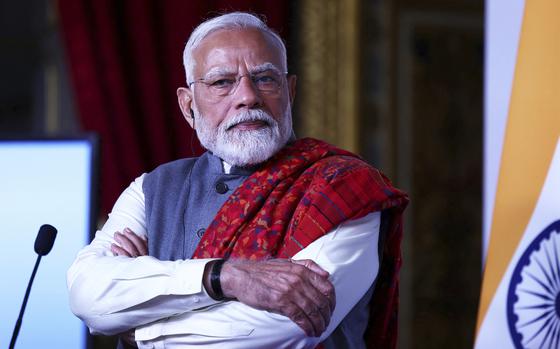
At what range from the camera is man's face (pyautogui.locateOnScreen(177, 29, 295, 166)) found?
2.38 metres

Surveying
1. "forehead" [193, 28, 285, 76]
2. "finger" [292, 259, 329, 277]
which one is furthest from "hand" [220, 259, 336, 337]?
"forehead" [193, 28, 285, 76]

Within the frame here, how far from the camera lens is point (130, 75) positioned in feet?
15.4

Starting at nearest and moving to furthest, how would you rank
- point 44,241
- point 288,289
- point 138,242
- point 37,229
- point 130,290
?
point 288,289
point 130,290
point 44,241
point 138,242
point 37,229

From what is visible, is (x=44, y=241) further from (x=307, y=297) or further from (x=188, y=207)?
(x=307, y=297)

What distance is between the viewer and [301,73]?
495 cm

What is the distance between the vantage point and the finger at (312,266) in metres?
2.08

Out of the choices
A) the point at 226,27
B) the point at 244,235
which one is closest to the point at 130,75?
the point at 226,27

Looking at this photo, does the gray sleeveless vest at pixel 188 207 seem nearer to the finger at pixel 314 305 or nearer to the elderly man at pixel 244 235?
the elderly man at pixel 244 235

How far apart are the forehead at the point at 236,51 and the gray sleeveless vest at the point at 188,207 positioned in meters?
0.27

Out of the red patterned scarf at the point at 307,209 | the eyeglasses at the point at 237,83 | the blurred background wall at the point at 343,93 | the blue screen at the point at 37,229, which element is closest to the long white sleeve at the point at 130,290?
the red patterned scarf at the point at 307,209

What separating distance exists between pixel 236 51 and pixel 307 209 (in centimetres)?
46

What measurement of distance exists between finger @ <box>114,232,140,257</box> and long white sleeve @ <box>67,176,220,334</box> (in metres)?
0.05

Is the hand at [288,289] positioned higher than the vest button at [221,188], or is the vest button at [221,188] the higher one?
the vest button at [221,188]

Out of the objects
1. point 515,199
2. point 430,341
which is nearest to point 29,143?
point 515,199
